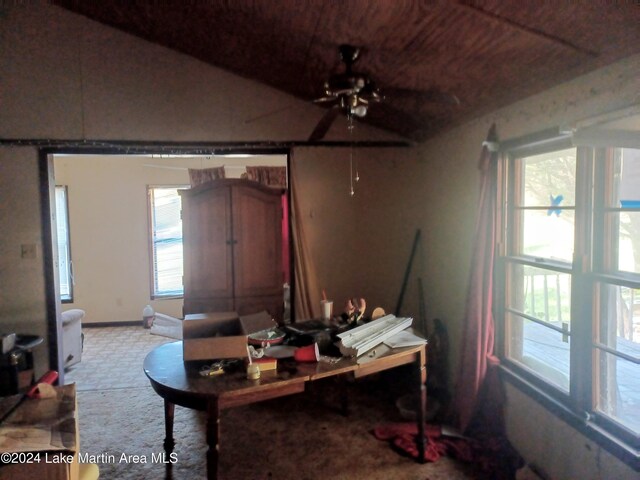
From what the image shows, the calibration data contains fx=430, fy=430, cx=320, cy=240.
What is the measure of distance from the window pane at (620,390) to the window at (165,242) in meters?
5.39

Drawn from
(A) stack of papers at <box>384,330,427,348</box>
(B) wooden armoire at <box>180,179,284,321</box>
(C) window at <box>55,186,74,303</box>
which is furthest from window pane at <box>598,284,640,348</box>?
(C) window at <box>55,186,74,303</box>

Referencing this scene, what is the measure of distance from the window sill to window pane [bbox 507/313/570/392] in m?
0.09

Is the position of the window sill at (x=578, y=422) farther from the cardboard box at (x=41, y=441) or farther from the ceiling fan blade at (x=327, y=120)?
the cardboard box at (x=41, y=441)

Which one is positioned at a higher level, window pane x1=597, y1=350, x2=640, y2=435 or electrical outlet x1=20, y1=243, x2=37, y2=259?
electrical outlet x1=20, y1=243, x2=37, y2=259

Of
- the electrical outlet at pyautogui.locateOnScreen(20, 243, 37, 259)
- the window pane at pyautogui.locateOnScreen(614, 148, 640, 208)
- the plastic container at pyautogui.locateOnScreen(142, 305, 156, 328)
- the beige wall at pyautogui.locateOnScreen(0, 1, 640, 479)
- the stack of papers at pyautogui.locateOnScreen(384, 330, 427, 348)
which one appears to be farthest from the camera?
the plastic container at pyautogui.locateOnScreen(142, 305, 156, 328)

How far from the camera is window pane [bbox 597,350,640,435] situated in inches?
73.5

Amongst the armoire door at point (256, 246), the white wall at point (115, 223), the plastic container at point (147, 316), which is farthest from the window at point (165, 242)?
the armoire door at point (256, 246)

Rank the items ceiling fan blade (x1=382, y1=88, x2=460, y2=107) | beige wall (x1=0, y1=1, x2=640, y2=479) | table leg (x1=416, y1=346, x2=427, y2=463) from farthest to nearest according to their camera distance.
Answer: beige wall (x1=0, y1=1, x2=640, y2=479) < table leg (x1=416, y1=346, x2=427, y2=463) < ceiling fan blade (x1=382, y1=88, x2=460, y2=107)

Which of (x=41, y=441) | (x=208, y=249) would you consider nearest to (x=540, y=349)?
(x=41, y=441)

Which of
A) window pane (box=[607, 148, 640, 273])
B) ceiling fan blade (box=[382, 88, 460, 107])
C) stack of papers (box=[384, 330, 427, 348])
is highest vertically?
ceiling fan blade (box=[382, 88, 460, 107])

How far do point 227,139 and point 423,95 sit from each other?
7.00ft

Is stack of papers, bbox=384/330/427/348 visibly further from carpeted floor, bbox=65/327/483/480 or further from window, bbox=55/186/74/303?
window, bbox=55/186/74/303

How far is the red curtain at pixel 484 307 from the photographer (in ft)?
8.71

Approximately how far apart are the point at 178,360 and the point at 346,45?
195 centimetres
